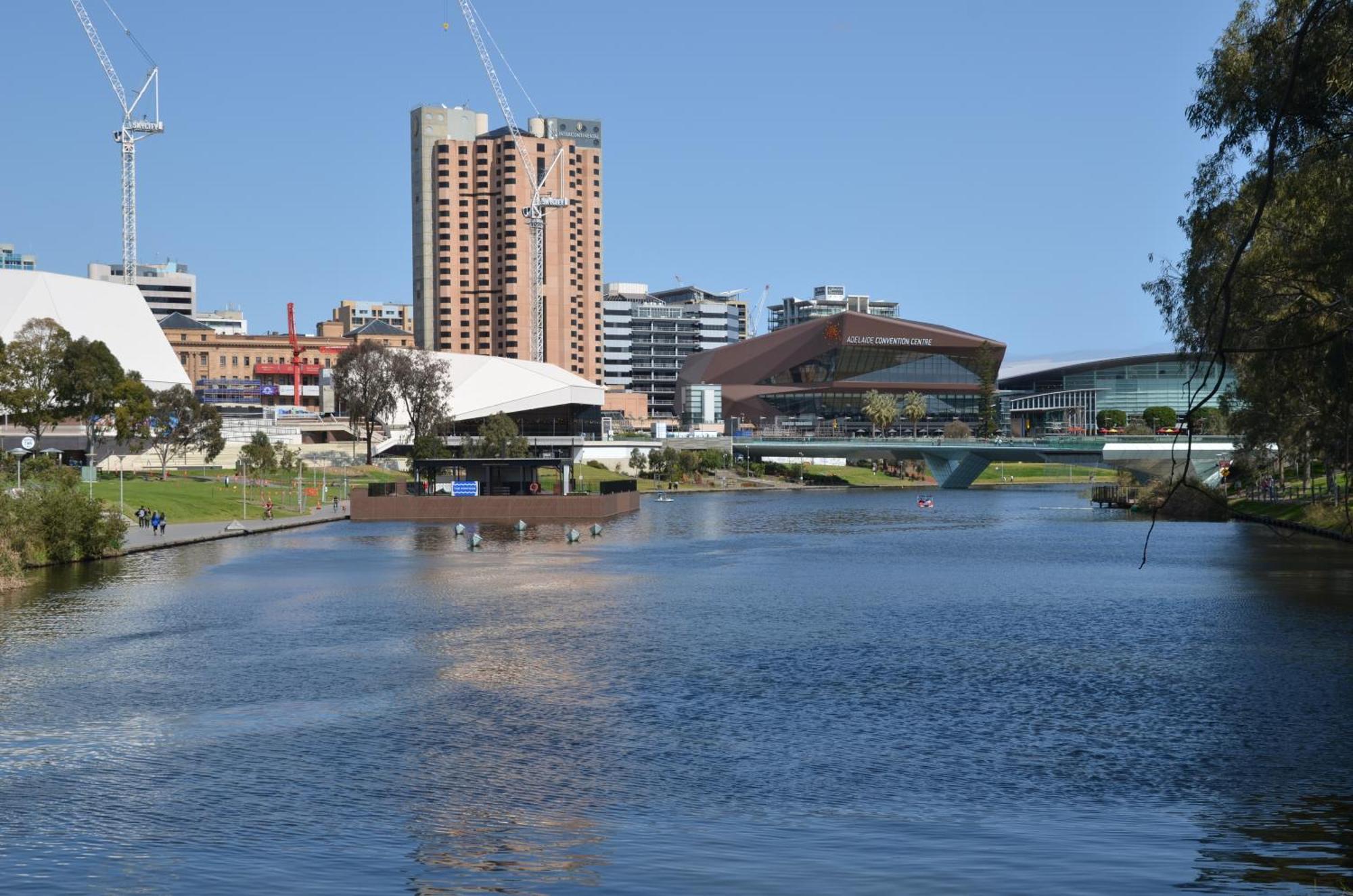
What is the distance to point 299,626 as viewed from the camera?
148 feet

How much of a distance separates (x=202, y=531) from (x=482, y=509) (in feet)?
95.0

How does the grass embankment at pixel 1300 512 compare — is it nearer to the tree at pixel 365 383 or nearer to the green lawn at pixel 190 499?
the green lawn at pixel 190 499

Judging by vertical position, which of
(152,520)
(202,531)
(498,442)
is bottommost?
(202,531)

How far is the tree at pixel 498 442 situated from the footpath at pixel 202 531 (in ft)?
128

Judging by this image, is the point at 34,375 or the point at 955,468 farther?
the point at 955,468

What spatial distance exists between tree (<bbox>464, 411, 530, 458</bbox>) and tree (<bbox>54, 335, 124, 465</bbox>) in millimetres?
36476

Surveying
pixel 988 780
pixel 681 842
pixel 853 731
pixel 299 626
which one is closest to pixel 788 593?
pixel 299 626

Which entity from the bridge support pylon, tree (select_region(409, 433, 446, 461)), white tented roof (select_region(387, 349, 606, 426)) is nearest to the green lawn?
tree (select_region(409, 433, 446, 461))

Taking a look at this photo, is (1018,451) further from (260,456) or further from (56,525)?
(56,525)

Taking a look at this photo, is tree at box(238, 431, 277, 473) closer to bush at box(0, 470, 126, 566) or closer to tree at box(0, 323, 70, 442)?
tree at box(0, 323, 70, 442)

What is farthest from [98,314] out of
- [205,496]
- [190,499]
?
[190,499]

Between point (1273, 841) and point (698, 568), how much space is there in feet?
152

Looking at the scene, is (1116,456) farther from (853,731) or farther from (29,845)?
(29,845)

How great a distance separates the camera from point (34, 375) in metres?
111
